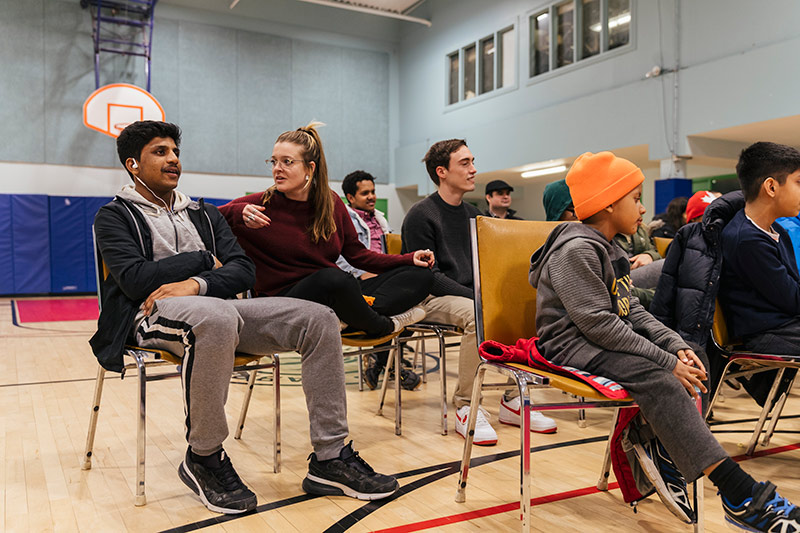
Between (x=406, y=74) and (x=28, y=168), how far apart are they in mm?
7413

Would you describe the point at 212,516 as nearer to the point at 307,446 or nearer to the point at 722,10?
the point at 307,446

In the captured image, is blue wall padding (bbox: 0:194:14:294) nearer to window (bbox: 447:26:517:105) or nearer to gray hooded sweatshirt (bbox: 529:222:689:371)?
window (bbox: 447:26:517:105)

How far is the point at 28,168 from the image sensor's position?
1059cm

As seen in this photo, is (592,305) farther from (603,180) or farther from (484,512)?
(484,512)

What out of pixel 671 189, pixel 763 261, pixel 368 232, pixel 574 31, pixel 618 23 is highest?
pixel 574 31

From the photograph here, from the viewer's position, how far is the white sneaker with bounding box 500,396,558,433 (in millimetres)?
2641

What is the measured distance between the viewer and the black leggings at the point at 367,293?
211 centimetres

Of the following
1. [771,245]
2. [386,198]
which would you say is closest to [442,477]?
[771,245]

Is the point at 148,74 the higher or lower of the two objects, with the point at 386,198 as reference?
higher

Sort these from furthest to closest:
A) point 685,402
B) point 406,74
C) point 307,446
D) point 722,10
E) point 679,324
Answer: point 406,74 → point 722,10 → point 307,446 → point 679,324 → point 685,402

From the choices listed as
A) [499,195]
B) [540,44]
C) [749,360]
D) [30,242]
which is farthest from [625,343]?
[30,242]

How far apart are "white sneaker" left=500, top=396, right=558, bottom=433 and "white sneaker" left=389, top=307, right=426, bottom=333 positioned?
59 centimetres

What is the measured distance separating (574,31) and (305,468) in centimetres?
864

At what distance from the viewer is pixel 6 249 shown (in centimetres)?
1039
